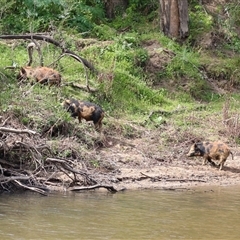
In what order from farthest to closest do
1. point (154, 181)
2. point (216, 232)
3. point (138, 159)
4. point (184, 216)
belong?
point (138, 159), point (154, 181), point (184, 216), point (216, 232)

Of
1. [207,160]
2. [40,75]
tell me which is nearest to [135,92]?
[40,75]

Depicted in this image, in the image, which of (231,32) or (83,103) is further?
(231,32)

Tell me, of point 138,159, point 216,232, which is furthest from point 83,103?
point 216,232

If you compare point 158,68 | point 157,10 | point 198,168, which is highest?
point 157,10

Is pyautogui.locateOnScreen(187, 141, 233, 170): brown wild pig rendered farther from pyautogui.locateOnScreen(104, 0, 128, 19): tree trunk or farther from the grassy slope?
pyautogui.locateOnScreen(104, 0, 128, 19): tree trunk

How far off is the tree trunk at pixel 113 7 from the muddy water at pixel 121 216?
1080cm

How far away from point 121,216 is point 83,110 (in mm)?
4477

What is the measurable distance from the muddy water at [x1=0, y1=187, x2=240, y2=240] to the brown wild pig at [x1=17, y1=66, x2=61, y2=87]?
161 inches

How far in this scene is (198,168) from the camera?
1200cm

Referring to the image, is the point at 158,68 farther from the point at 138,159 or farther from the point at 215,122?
the point at 138,159

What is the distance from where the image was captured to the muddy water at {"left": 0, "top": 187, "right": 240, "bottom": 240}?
737cm

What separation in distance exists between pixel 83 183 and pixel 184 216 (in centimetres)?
203

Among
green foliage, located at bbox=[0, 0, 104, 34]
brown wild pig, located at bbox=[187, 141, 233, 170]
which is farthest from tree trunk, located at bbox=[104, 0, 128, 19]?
brown wild pig, located at bbox=[187, 141, 233, 170]

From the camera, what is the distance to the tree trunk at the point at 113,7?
782 inches
